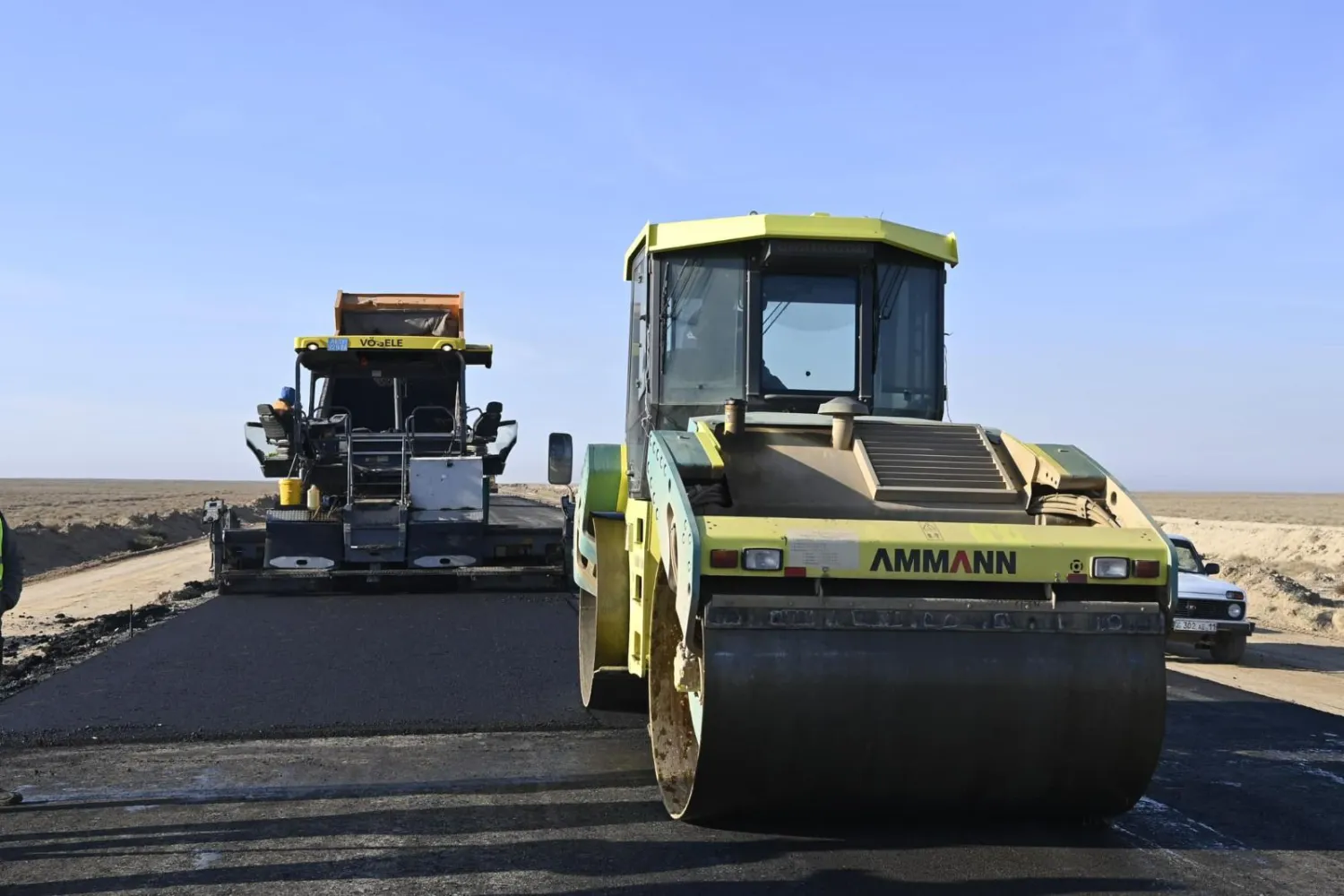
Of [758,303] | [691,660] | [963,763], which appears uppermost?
[758,303]

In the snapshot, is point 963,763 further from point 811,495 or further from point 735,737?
point 811,495

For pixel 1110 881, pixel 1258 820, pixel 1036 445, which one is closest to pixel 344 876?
pixel 1110 881

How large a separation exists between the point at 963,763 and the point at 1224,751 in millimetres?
3043

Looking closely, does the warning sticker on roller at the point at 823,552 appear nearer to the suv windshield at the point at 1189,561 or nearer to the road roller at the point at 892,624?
the road roller at the point at 892,624

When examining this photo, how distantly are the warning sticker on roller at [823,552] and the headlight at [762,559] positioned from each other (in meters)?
0.05

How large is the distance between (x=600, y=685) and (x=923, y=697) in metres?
2.98

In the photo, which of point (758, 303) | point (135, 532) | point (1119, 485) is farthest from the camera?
point (135, 532)

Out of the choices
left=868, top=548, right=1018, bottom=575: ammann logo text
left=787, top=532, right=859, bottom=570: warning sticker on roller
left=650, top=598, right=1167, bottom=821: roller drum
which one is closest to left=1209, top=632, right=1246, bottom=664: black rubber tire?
left=650, top=598, right=1167, bottom=821: roller drum

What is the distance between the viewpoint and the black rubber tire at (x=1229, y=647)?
1184cm

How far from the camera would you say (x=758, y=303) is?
6.67m

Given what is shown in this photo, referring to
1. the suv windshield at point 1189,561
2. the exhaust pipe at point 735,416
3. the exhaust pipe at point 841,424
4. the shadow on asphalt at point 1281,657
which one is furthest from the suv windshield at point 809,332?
the suv windshield at point 1189,561

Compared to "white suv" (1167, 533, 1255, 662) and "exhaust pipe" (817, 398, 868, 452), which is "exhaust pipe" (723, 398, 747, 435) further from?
"white suv" (1167, 533, 1255, 662)

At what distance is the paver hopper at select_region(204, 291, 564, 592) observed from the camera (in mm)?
14500

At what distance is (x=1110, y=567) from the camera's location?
4.72 m
